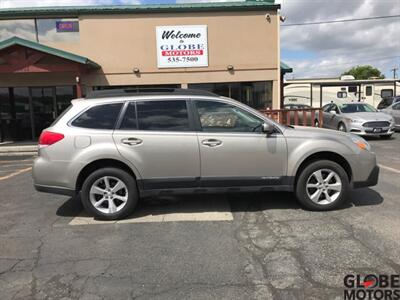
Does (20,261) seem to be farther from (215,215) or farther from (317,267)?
(317,267)

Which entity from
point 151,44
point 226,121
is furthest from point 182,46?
point 226,121

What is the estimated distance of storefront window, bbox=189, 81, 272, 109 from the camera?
54.3ft

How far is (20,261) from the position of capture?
4.26 m

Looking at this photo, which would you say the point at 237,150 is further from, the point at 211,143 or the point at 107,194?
the point at 107,194

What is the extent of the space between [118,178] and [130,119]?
844 millimetres

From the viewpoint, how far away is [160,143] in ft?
17.8

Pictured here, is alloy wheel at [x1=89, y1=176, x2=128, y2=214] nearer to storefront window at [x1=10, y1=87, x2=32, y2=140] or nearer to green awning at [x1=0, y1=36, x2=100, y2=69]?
green awning at [x1=0, y1=36, x2=100, y2=69]

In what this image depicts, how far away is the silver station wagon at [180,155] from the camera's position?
543cm

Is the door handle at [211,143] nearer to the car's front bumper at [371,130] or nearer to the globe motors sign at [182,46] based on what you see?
the car's front bumper at [371,130]

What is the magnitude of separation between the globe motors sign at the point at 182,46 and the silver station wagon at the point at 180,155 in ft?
35.8

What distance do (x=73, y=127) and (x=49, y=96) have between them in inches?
478

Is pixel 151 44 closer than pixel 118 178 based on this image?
No

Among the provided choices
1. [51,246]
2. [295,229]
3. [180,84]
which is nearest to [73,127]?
[51,246]

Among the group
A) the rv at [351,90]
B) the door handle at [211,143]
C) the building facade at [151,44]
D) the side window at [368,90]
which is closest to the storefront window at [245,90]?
the building facade at [151,44]
